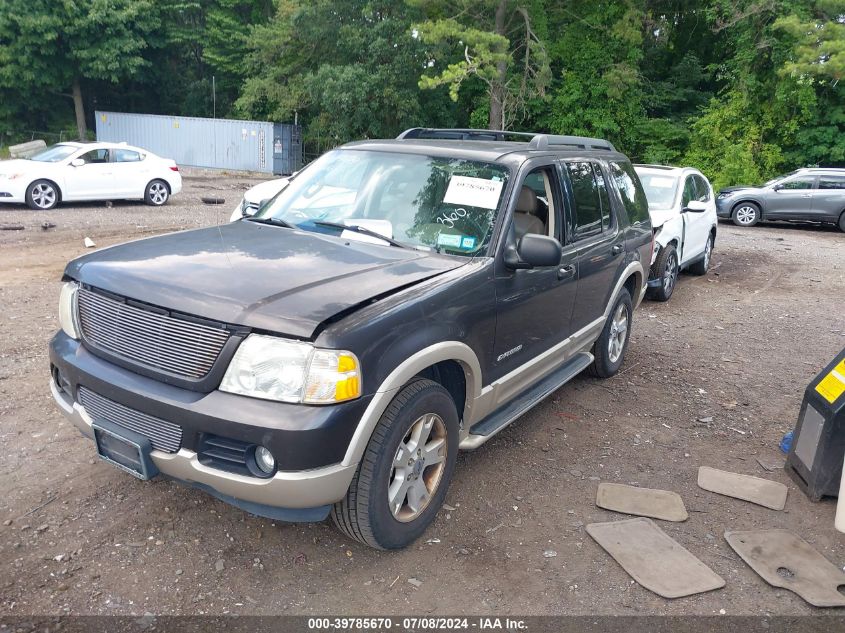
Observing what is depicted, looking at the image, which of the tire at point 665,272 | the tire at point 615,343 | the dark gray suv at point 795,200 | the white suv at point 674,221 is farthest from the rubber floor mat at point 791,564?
the dark gray suv at point 795,200

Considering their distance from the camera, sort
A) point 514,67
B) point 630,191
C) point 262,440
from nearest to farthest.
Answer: point 262,440 < point 630,191 < point 514,67

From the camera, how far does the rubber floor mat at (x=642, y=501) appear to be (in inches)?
156

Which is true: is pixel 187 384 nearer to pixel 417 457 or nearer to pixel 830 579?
pixel 417 457

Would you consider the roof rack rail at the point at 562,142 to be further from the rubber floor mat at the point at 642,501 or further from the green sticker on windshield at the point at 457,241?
the rubber floor mat at the point at 642,501

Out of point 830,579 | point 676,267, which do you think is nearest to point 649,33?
point 676,267

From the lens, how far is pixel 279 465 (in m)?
2.78

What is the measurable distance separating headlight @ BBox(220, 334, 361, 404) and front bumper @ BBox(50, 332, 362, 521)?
0.05 meters

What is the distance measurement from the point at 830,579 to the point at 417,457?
210 cm

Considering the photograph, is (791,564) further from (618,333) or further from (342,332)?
(618,333)

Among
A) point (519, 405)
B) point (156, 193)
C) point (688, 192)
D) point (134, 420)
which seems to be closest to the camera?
point (134, 420)

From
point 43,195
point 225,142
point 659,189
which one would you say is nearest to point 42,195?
point 43,195

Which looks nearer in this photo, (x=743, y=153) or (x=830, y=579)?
(x=830, y=579)

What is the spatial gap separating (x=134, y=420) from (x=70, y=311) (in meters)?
0.80

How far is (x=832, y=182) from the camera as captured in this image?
18.3m
